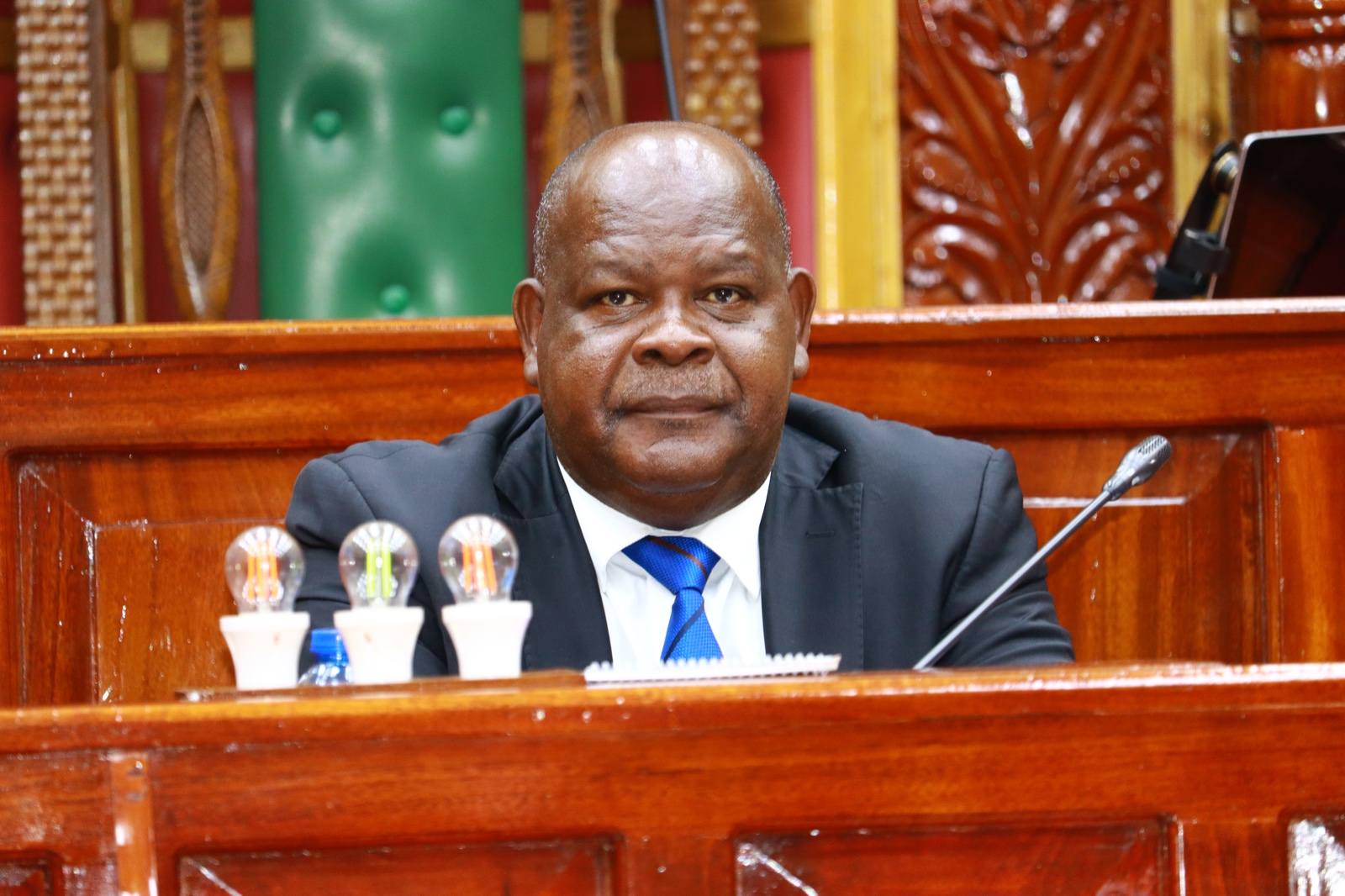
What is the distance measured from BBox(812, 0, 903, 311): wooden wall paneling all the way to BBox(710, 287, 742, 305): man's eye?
4.89 feet

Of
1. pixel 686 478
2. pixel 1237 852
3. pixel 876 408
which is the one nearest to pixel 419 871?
pixel 1237 852

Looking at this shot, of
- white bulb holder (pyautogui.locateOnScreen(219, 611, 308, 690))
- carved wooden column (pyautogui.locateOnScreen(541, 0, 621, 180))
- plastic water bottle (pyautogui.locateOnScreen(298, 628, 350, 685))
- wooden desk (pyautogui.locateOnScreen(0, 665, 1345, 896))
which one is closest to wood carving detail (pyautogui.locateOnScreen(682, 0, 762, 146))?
carved wooden column (pyautogui.locateOnScreen(541, 0, 621, 180))

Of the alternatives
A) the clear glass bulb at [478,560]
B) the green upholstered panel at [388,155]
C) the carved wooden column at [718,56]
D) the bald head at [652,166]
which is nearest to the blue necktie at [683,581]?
the bald head at [652,166]

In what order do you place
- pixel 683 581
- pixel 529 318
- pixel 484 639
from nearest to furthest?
pixel 484 639, pixel 683 581, pixel 529 318

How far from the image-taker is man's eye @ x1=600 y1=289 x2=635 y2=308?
4.76 feet

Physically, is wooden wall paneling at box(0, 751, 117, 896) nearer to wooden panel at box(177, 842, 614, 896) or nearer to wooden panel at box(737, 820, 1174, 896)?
wooden panel at box(177, 842, 614, 896)

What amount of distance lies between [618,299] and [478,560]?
0.47 m

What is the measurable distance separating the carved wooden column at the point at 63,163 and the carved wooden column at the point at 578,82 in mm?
723

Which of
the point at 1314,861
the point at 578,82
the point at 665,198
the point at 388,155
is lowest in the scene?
the point at 1314,861

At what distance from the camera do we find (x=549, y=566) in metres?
1.52

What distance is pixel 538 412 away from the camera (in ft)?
5.47

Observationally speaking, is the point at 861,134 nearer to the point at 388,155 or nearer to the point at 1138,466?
the point at 388,155

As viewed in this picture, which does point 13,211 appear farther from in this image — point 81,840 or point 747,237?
point 81,840

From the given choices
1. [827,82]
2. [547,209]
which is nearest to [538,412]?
[547,209]
